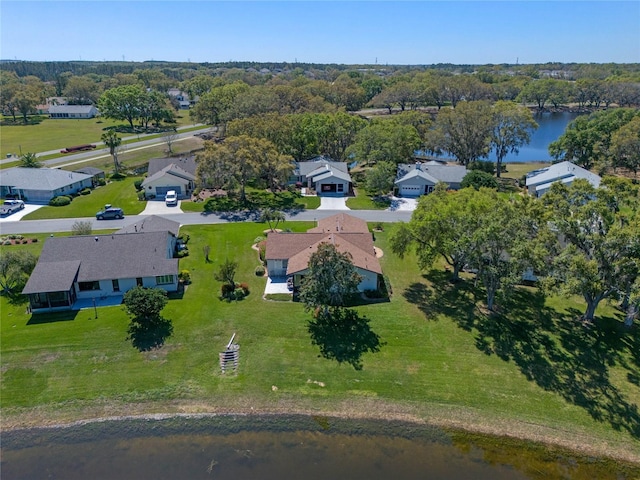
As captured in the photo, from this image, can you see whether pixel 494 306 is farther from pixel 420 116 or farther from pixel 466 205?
pixel 420 116

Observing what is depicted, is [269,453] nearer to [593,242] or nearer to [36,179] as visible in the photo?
[593,242]

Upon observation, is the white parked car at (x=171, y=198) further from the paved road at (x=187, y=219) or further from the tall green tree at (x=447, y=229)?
the tall green tree at (x=447, y=229)

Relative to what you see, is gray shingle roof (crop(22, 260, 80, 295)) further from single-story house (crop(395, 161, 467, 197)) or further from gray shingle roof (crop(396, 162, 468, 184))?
gray shingle roof (crop(396, 162, 468, 184))

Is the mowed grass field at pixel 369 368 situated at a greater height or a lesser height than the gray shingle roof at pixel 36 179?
lesser

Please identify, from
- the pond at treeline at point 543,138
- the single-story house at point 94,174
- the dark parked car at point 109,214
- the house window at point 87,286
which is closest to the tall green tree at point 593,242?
the house window at point 87,286

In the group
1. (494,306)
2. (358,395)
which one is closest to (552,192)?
(494,306)

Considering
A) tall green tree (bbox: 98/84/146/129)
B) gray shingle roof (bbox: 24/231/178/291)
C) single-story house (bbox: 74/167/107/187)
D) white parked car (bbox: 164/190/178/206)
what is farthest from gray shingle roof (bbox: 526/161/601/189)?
tall green tree (bbox: 98/84/146/129)
